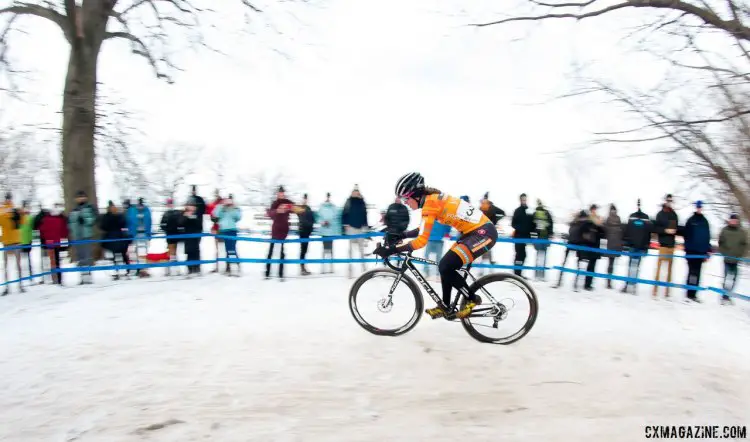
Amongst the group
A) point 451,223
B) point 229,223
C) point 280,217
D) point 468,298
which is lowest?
point 468,298

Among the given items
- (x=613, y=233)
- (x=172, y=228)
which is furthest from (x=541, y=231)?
(x=172, y=228)

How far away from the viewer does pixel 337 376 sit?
507cm

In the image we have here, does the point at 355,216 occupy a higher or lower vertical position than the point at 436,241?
higher

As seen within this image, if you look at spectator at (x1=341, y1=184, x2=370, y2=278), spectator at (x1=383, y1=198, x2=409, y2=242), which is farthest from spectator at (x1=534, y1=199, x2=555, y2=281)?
spectator at (x1=341, y1=184, x2=370, y2=278)

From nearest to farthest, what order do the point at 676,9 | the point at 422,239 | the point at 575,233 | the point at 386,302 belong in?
the point at 422,239
the point at 386,302
the point at 676,9
the point at 575,233

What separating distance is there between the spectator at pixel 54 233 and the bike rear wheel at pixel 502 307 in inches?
344

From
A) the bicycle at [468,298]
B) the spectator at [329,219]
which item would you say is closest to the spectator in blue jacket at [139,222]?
the spectator at [329,219]

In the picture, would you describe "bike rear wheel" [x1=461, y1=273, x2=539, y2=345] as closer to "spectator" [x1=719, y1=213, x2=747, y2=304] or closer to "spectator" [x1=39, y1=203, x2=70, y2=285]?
"spectator" [x1=719, y1=213, x2=747, y2=304]

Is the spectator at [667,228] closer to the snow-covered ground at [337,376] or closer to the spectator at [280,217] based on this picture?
the snow-covered ground at [337,376]

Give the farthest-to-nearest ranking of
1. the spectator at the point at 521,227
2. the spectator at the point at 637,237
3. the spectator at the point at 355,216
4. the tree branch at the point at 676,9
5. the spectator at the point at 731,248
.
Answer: the spectator at the point at 355,216 < the spectator at the point at 521,227 < the spectator at the point at 637,237 < the spectator at the point at 731,248 < the tree branch at the point at 676,9

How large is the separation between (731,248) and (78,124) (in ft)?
52.4

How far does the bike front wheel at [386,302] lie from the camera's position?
20.4 feet

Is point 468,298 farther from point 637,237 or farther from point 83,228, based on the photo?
point 83,228

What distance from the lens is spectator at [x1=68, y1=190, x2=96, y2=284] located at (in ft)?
33.9
